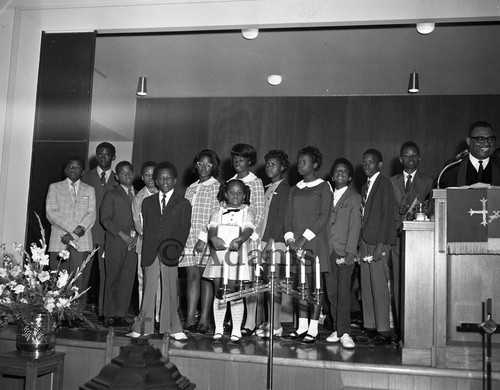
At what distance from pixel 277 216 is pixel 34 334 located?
191 centimetres

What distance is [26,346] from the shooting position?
3.76 metres

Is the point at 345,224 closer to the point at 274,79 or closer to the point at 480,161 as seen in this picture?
the point at 480,161

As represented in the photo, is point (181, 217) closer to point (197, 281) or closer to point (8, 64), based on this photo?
point (197, 281)

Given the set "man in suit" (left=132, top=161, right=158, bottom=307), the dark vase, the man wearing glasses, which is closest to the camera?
the dark vase

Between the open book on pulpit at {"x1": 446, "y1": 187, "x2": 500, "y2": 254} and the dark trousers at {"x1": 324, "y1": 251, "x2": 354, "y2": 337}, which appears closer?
the open book on pulpit at {"x1": 446, "y1": 187, "x2": 500, "y2": 254}

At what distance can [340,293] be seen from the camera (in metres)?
4.32

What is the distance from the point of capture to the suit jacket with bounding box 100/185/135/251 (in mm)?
4898

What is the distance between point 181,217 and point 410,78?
368 cm

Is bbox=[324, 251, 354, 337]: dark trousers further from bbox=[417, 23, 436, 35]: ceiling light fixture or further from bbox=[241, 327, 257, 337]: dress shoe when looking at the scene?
bbox=[417, 23, 436, 35]: ceiling light fixture

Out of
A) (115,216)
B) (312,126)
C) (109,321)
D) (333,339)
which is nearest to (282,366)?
(333,339)

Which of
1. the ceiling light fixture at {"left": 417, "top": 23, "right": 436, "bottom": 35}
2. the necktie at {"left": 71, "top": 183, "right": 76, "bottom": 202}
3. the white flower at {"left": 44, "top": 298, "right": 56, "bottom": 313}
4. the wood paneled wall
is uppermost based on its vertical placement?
the ceiling light fixture at {"left": 417, "top": 23, "right": 436, "bottom": 35}

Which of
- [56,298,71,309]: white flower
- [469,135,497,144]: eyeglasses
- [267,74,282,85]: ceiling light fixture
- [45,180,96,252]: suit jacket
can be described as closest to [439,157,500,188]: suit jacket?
[469,135,497,144]: eyeglasses

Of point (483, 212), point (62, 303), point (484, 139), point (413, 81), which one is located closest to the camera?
point (483, 212)

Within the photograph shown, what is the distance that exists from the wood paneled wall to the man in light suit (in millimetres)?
3273
